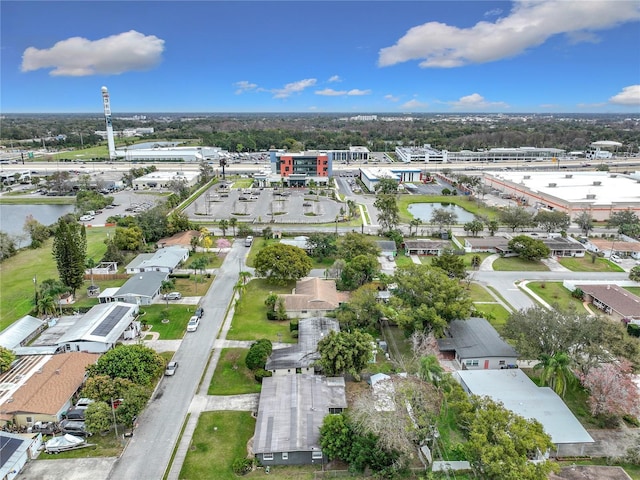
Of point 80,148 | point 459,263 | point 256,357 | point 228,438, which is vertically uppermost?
point 80,148

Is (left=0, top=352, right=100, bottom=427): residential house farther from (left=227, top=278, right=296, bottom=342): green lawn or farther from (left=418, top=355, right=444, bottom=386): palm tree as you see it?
(left=418, top=355, right=444, bottom=386): palm tree

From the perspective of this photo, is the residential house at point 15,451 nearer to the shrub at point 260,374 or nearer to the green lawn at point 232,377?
the green lawn at point 232,377

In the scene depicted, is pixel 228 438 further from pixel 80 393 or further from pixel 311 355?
pixel 80 393

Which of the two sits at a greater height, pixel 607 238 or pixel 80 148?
pixel 80 148

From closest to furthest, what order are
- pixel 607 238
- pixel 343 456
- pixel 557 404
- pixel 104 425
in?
pixel 343 456 → pixel 104 425 → pixel 557 404 → pixel 607 238

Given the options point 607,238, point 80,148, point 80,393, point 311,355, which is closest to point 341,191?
point 607,238

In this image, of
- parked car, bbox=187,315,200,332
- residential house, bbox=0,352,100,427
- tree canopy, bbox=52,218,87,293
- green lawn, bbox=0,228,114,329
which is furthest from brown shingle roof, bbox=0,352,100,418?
tree canopy, bbox=52,218,87,293

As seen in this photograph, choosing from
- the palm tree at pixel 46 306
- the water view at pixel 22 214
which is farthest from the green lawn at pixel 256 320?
the water view at pixel 22 214
